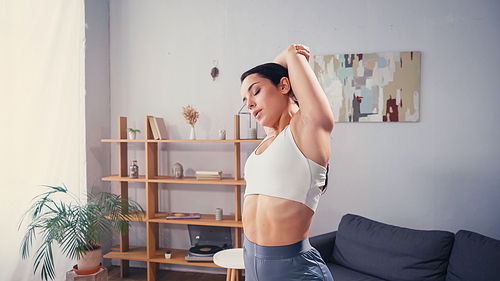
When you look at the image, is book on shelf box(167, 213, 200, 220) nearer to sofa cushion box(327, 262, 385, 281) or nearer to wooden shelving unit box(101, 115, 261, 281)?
wooden shelving unit box(101, 115, 261, 281)

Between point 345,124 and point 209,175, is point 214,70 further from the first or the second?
point 345,124

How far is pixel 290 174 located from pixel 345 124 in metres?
2.21

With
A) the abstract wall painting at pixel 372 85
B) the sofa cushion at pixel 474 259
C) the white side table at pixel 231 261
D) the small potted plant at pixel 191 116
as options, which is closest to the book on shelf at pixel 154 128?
the small potted plant at pixel 191 116

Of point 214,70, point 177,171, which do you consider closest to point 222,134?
point 177,171

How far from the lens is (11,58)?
2314 mm

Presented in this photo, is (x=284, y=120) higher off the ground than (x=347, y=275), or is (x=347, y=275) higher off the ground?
(x=284, y=120)

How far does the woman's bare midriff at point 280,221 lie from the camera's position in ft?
2.67

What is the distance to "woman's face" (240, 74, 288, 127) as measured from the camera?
89 centimetres

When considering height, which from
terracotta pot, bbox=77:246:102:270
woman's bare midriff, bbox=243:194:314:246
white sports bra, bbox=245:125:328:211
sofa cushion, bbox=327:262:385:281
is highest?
white sports bra, bbox=245:125:328:211

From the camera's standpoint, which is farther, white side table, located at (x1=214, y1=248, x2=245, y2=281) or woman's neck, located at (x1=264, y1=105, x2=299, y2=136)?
white side table, located at (x1=214, y1=248, x2=245, y2=281)

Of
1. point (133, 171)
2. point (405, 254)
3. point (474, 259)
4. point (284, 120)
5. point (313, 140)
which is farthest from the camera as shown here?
point (133, 171)

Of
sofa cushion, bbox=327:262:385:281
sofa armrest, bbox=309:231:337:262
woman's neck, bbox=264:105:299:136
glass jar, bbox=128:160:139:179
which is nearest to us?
woman's neck, bbox=264:105:299:136

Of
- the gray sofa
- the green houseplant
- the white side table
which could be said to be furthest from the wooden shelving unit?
the gray sofa

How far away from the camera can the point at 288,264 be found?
32.9 inches
